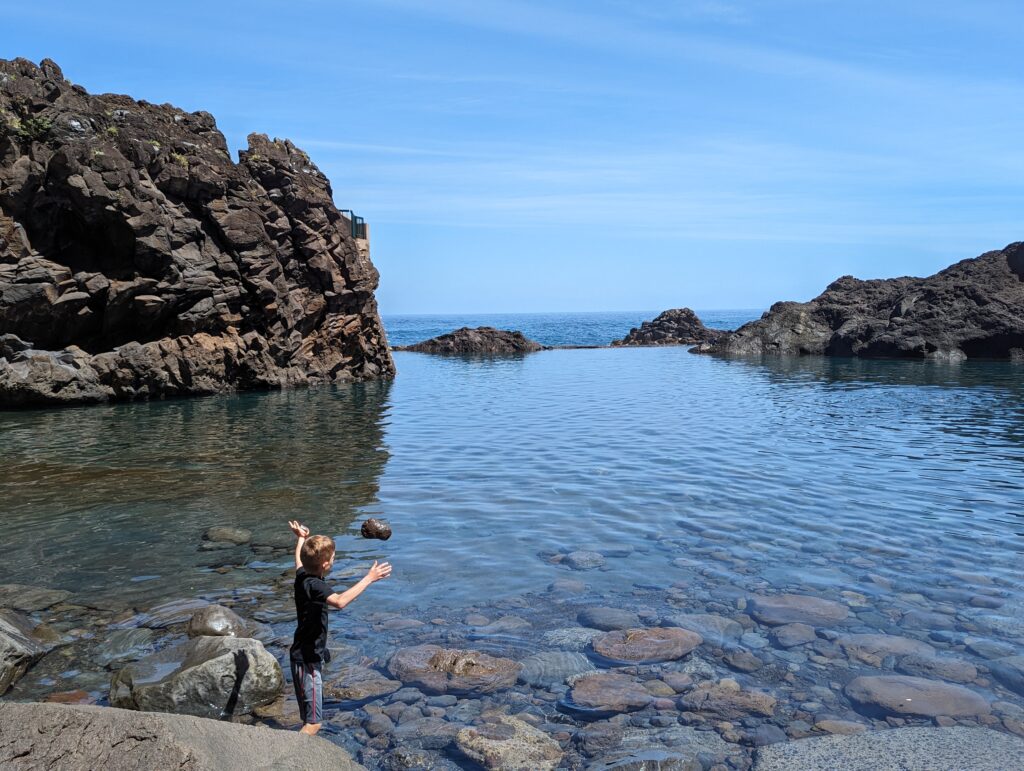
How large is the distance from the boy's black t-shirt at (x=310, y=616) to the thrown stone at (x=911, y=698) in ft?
15.4

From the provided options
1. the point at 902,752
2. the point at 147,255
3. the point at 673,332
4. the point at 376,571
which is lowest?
the point at 902,752

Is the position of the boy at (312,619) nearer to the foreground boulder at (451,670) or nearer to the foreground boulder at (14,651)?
the foreground boulder at (451,670)

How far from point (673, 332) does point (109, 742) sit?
89021mm

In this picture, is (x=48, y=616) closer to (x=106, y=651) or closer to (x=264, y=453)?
(x=106, y=651)

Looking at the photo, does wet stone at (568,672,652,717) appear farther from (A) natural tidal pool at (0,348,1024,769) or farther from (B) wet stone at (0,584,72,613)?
(B) wet stone at (0,584,72,613)

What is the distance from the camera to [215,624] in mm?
8891

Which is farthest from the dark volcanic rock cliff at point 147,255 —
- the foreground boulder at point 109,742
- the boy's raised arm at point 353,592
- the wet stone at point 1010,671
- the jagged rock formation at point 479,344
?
the jagged rock formation at point 479,344

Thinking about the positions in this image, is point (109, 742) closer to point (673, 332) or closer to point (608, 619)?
point (608, 619)

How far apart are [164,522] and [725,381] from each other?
3334cm

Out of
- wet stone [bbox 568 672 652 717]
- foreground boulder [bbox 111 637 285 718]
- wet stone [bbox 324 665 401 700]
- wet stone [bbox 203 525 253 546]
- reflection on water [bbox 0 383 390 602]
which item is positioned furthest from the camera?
wet stone [bbox 203 525 253 546]

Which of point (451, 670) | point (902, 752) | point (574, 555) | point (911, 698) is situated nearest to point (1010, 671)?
point (911, 698)

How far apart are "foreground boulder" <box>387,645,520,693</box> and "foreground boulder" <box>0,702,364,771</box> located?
3118mm

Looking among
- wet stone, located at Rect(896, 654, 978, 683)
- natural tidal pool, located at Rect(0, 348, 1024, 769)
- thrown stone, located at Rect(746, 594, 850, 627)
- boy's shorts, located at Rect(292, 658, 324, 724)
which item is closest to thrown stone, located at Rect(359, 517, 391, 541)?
natural tidal pool, located at Rect(0, 348, 1024, 769)

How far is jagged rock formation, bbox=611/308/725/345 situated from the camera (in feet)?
292
